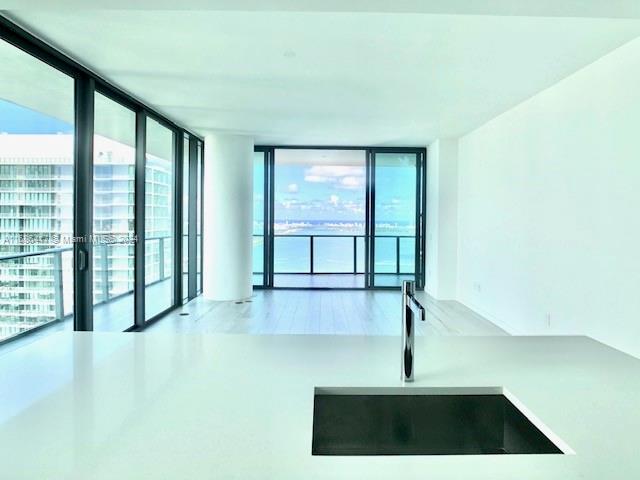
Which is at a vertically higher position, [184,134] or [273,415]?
A: [184,134]

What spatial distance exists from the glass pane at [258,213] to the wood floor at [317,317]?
711 mm

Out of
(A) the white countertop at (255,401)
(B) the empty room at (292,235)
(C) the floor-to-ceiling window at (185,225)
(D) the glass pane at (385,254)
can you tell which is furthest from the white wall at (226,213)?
(A) the white countertop at (255,401)

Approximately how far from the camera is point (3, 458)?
784 millimetres

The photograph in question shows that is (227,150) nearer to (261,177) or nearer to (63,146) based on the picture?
(261,177)

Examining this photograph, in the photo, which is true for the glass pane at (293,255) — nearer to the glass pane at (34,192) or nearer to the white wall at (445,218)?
the white wall at (445,218)

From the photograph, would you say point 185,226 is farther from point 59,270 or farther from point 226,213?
point 59,270

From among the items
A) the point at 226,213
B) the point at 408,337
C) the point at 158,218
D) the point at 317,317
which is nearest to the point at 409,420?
the point at 408,337

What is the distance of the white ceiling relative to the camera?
2.62 m

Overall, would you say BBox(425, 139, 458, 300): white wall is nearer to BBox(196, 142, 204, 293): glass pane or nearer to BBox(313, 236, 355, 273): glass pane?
BBox(313, 236, 355, 273): glass pane

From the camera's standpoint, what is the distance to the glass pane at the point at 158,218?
5090 millimetres

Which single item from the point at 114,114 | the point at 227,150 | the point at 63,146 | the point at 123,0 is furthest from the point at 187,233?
the point at 123,0

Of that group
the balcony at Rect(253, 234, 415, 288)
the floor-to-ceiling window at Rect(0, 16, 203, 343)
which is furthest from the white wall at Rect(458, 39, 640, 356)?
the floor-to-ceiling window at Rect(0, 16, 203, 343)

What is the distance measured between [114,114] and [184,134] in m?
1.88

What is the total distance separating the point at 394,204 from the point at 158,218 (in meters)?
3.91
